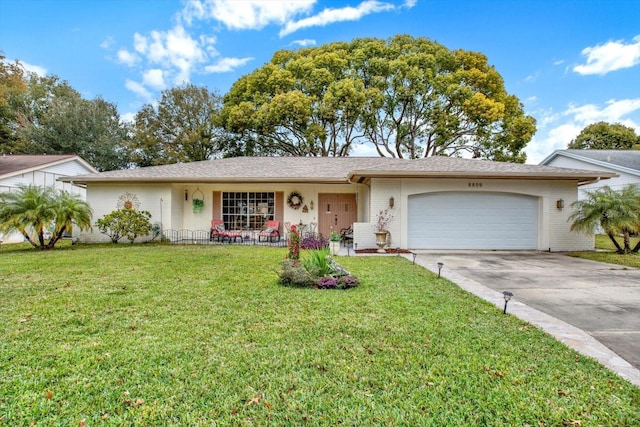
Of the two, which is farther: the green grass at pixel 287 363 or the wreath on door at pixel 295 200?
the wreath on door at pixel 295 200

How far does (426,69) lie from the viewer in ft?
67.3

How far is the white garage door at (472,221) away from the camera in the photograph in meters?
10.6

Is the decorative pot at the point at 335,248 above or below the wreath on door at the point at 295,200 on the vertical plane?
below

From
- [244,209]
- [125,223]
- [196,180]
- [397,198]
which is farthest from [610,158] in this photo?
[125,223]

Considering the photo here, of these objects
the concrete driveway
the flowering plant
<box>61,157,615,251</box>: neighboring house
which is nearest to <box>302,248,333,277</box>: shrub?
the concrete driveway

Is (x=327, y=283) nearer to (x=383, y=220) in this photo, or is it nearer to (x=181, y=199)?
(x=383, y=220)

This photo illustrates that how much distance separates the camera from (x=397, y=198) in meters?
10.5

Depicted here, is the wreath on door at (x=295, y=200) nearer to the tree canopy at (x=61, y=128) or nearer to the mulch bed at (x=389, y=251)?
the mulch bed at (x=389, y=251)

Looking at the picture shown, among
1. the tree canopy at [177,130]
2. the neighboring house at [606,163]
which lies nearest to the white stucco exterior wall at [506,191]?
the neighboring house at [606,163]

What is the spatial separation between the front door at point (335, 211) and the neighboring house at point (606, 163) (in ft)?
34.8

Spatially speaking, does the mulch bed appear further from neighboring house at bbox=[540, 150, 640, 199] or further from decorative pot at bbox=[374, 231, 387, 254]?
neighboring house at bbox=[540, 150, 640, 199]

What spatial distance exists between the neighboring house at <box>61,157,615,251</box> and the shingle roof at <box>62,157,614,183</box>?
0.12ft

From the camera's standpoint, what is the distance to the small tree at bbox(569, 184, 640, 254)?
8922 mm

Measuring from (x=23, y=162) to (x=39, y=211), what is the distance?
9188mm
